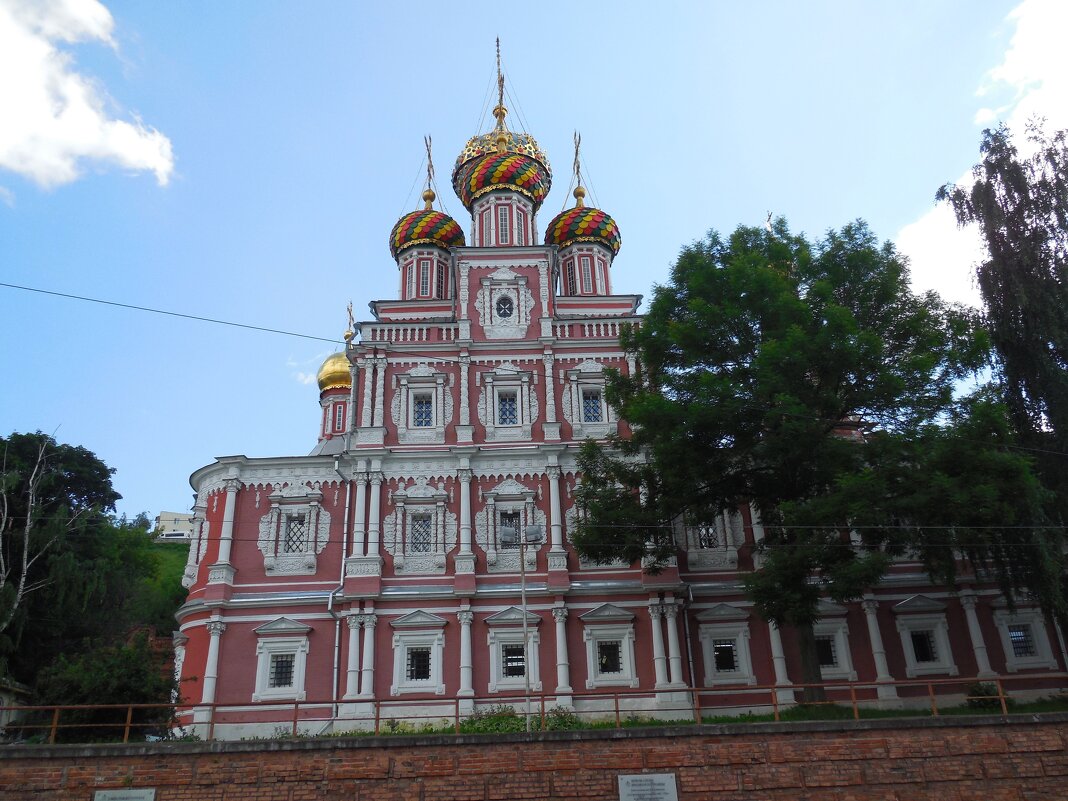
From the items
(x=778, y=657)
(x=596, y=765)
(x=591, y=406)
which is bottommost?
(x=596, y=765)

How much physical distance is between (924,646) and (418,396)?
1628cm

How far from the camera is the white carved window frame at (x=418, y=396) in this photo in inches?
981

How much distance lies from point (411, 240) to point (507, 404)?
8.87 meters

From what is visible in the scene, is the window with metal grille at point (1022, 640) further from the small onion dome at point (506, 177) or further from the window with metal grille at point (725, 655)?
the small onion dome at point (506, 177)

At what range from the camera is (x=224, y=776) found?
44.0 ft

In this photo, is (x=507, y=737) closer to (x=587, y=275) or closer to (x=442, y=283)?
Answer: (x=442, y=283)

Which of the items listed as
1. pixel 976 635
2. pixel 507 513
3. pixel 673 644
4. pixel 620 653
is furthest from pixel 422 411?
pixel 976 635

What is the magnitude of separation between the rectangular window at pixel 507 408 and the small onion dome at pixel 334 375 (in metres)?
14.6

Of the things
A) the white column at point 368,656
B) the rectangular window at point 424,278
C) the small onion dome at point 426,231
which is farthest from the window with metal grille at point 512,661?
the small onion dome at point 426,231

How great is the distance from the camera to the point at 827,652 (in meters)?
23.6

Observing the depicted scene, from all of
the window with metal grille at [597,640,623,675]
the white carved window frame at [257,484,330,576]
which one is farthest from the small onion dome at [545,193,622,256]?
the window with metal grille at [597,640,623,675]

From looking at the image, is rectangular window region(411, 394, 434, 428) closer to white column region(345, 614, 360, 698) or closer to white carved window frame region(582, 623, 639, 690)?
white column region(345, 614, 360, 698)

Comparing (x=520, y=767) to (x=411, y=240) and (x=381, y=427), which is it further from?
(x=411, y=240)

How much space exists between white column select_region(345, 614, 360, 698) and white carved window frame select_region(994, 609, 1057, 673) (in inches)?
699
